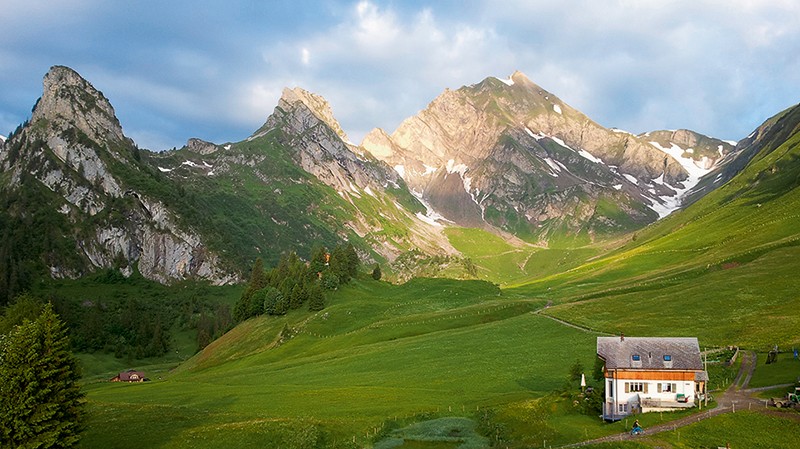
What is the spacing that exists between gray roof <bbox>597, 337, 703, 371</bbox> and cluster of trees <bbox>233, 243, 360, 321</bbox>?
9708cm

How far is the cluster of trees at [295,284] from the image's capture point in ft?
477

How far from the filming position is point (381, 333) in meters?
115

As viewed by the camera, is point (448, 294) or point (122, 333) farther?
point (122, 333)

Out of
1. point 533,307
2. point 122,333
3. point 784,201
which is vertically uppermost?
point 784,201

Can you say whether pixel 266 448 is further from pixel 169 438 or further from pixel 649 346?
pixel 649 346

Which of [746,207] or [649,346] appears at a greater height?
[746,207]

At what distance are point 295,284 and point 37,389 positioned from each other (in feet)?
368

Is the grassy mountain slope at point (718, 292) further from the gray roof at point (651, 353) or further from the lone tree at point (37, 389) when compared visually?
the lone tree at point (37, 389)

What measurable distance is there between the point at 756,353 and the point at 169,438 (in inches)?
2646

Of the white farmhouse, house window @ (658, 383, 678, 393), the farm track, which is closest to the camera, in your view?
the farm track

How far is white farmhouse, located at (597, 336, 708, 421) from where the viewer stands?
50844 mm

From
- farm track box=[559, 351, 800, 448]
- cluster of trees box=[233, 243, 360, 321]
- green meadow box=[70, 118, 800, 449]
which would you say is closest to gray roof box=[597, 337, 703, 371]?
farm track box=[559, 351, 800, 448]

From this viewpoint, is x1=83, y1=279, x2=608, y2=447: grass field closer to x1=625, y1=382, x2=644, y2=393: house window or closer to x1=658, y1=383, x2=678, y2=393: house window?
x1=625, y1=382, x2=644, y2=393: house window

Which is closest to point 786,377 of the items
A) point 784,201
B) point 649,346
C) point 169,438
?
point 649,346
